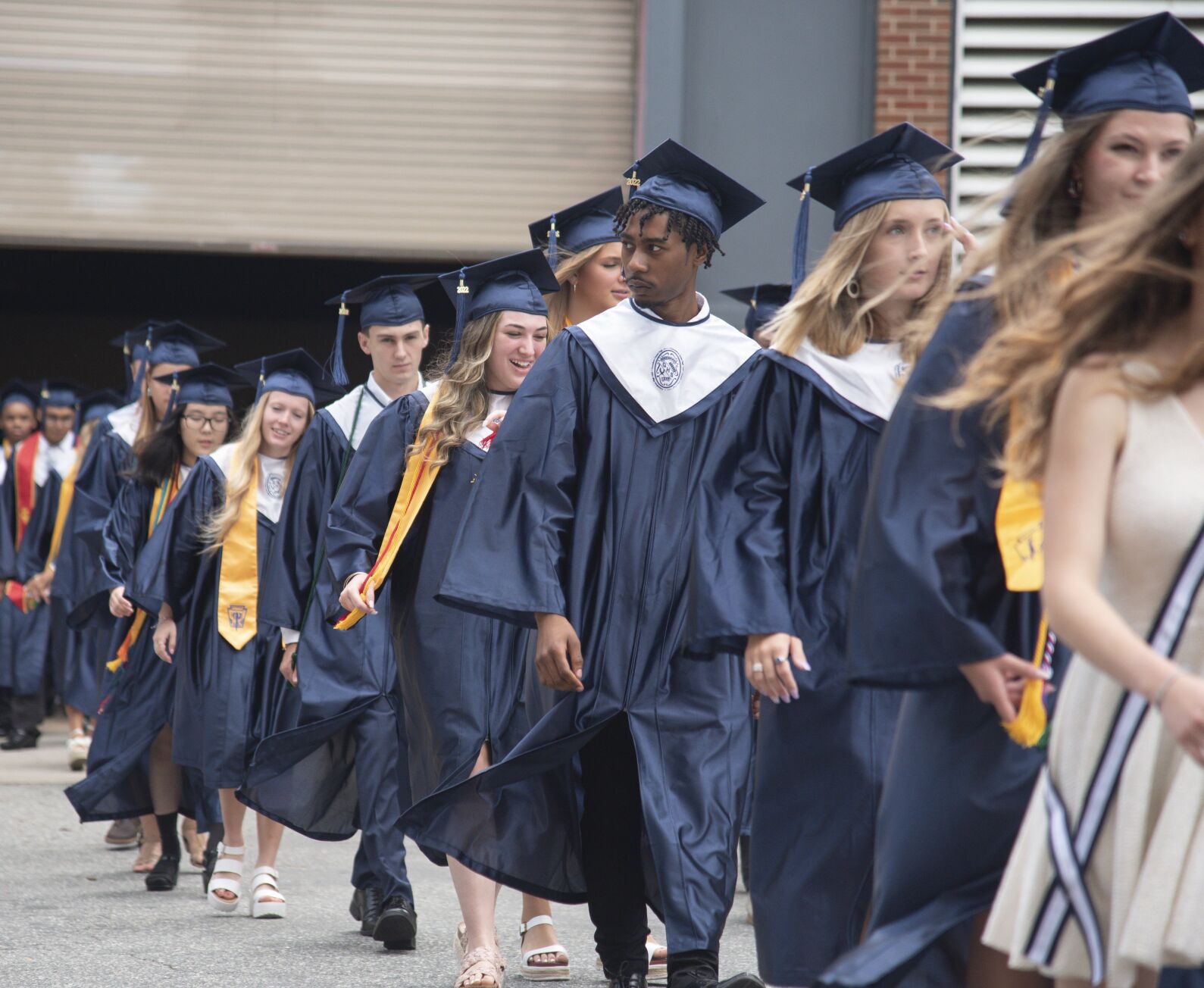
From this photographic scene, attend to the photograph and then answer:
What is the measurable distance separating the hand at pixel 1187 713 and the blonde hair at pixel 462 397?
11.4 feet

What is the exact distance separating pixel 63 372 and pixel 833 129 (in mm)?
9345

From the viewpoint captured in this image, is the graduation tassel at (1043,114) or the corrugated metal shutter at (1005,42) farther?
the corrugated metal shutter at (1005,42)

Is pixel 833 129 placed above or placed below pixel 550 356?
above

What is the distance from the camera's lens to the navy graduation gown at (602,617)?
4.33 m

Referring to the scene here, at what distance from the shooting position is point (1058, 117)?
2984mm

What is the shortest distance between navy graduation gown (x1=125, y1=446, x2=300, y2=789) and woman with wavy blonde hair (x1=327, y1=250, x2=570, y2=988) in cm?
116

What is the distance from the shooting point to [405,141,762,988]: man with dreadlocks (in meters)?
4.37

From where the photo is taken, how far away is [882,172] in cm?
396

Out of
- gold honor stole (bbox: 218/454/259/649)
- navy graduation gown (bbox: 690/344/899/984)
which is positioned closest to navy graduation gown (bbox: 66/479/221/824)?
gold honor stole (bbox: 218/454/259/649)

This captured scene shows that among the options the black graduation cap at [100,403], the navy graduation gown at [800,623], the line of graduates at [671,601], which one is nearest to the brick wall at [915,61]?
the line of graduates at [671,601]

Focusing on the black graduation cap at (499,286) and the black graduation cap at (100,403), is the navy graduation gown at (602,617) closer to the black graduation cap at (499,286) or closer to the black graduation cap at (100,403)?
the black graduation cap at (499,286)

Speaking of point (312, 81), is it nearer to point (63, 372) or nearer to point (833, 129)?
point (833, 129)

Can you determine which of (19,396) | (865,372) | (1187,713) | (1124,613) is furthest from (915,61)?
(1187,713)

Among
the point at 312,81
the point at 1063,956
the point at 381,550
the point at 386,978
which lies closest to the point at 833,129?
the point at 312,81
